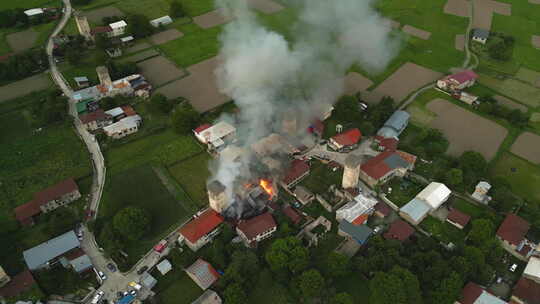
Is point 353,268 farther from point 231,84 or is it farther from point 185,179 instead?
point 231,84

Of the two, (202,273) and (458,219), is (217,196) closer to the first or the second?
(202,273)

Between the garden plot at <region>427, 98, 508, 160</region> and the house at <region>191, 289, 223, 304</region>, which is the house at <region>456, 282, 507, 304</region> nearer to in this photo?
the garden plot at <region>427, 98, 508, 160</region>

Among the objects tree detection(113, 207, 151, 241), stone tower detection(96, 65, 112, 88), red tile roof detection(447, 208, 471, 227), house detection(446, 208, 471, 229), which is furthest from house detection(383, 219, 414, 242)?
stone tower detection(96, 65, 112, 88)

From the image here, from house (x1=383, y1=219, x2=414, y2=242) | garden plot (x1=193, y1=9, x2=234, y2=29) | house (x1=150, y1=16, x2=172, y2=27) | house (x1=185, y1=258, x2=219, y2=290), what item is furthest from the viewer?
garden plot (x1=193, y1=9, x2=234, y2=29)

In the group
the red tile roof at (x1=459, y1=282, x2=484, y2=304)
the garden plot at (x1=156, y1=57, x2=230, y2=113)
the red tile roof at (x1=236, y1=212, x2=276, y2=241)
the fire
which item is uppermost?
the garden plot at (x1=156, y1=57, x2=230, y2=113)

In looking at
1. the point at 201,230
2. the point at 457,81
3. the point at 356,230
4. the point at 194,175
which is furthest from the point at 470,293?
the point at 457,81

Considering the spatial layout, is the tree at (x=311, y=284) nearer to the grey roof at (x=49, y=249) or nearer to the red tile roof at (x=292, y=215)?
the red tile roof at (x=292, y=215)

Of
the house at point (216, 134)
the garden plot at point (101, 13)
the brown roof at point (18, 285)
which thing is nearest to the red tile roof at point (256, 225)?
the house at point (216, 134)
